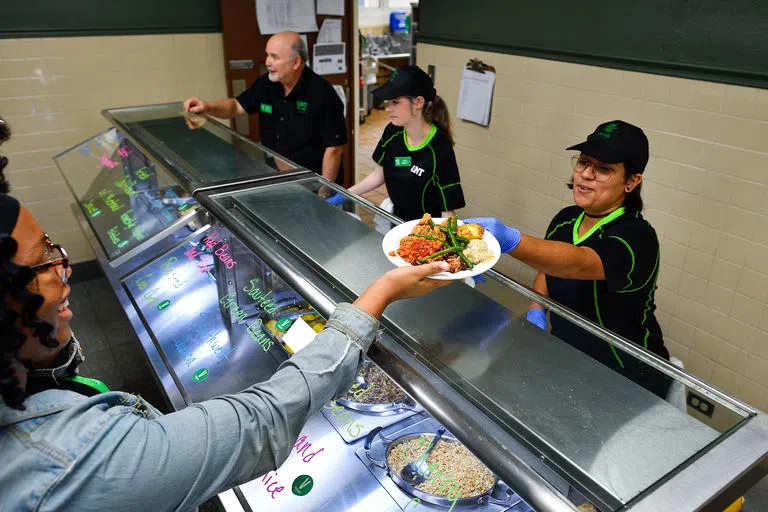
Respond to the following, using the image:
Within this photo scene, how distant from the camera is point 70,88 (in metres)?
4.23

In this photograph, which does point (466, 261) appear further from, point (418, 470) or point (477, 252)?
point (418, 470)

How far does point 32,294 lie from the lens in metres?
0.86

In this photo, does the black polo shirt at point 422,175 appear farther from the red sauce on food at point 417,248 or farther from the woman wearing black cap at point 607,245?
the red sauce on food at point 417,248

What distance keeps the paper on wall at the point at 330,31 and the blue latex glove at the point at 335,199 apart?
11.6 feet

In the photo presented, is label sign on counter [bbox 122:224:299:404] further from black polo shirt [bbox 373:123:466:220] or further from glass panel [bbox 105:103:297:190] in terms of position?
black polo shirt [bbox 373:123:466:220]

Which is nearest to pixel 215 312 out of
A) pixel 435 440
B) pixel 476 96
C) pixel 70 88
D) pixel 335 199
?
pixel 335 199

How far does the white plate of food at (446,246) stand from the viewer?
1.44 meters

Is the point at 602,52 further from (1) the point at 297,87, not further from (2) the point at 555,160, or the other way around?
(1) the point at 297,87

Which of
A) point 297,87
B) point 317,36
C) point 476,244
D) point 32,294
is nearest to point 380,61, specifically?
point 317,36

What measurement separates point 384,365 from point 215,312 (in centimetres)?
115

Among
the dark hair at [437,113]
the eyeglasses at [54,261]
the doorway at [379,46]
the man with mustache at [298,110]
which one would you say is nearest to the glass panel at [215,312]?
the eyeglasses at [54,261]

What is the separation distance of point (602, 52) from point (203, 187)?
2.52 metres

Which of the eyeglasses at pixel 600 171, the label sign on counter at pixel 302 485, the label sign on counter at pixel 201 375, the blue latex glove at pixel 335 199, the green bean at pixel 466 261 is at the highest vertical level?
the eyeglasses at pixel 600 171

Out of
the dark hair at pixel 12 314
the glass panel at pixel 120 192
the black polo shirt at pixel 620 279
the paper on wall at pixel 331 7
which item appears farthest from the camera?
the paper on wall at pixel 331 7
